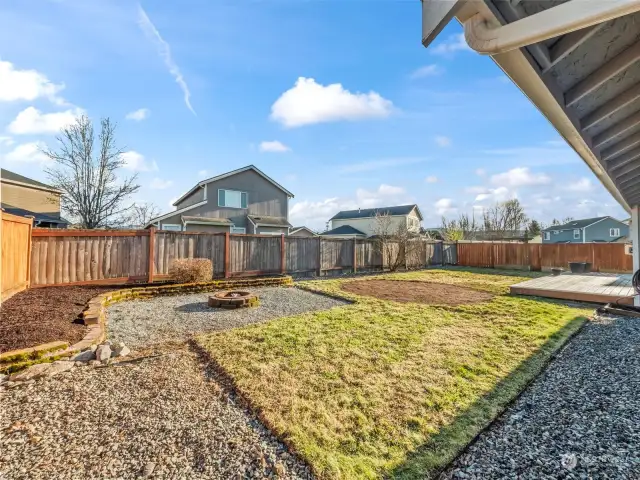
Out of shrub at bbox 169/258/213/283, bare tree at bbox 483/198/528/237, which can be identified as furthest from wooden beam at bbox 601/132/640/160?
bare tree at bbox 483/198/528/237

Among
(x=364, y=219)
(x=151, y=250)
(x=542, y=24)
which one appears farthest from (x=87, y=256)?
(x=364, y=219)

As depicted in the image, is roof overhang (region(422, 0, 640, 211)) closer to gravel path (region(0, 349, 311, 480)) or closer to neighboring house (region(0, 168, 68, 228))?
gravel path (region(0, 349, 311, 480))

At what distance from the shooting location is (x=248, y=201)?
20594 mm

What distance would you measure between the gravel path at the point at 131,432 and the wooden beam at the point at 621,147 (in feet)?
14.3

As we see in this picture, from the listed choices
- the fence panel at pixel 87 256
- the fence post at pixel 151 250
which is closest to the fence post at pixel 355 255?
the fence post at pixel 151 250

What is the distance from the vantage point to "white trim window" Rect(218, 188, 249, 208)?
1944 cm

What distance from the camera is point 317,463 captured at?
1.86 metres

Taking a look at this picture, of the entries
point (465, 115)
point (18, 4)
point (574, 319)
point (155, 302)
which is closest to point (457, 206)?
point (465, 115)

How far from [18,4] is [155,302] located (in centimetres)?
532

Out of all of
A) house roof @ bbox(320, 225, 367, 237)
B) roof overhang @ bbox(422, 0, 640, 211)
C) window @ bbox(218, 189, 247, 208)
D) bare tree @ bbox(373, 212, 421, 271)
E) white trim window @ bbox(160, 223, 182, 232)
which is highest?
window @ bbox(218, 189, 247, 208)

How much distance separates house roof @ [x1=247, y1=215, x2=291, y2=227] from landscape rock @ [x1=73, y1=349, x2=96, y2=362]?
53.6 ft

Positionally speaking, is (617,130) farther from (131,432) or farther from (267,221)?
(267,221)

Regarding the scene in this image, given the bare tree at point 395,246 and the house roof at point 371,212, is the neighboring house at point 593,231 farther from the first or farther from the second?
the bare tree at point 395,246

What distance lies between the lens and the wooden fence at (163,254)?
7.00 meters
